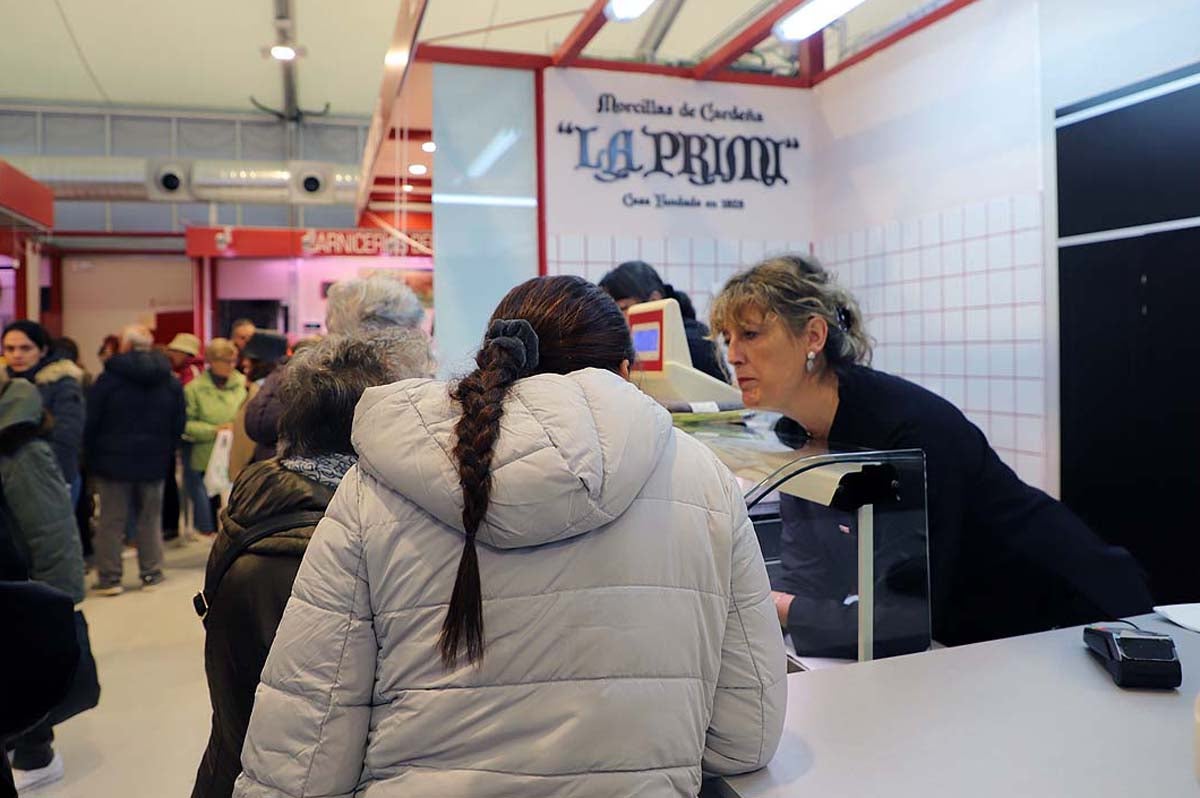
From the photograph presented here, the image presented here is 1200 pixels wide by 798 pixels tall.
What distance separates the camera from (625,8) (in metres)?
3.42

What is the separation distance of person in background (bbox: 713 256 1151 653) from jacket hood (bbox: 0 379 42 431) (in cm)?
251

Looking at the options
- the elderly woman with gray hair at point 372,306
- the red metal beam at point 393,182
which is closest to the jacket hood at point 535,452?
the elderly woman with gray hair at point 372,306

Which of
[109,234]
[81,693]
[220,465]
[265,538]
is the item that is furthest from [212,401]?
[109,234]

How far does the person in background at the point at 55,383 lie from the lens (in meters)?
4.58

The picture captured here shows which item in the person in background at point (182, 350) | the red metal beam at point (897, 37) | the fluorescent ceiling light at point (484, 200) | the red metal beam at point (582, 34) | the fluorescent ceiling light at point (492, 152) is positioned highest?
the red metal beam at point (897, 37)

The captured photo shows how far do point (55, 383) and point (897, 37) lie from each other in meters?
4.65

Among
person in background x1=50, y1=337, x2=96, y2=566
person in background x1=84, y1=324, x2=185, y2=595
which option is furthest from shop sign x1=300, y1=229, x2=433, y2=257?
person in background x1=84, y1=324, x2=185, y2=595

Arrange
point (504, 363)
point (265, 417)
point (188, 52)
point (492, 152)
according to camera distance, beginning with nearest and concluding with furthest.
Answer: point (504, 363)
point (265, 417)
point (492, 152)
point (188, 52)

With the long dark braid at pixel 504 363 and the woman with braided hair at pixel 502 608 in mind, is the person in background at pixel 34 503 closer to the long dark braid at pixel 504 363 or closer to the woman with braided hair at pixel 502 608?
the woman with braided hair at pixel 502 608

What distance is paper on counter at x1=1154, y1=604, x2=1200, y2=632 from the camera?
1782mm

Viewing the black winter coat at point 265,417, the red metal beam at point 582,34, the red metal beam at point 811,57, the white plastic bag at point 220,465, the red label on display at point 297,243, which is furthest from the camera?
the red label on display at point 297,243

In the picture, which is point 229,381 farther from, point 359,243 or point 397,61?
point 359,243

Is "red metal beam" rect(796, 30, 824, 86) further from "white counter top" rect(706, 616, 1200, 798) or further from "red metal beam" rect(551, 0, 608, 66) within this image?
"white counter top" rect(706, 616, 1200, 798)

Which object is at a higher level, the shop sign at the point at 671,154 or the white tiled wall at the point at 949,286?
the shop sign at the point at 671,154
